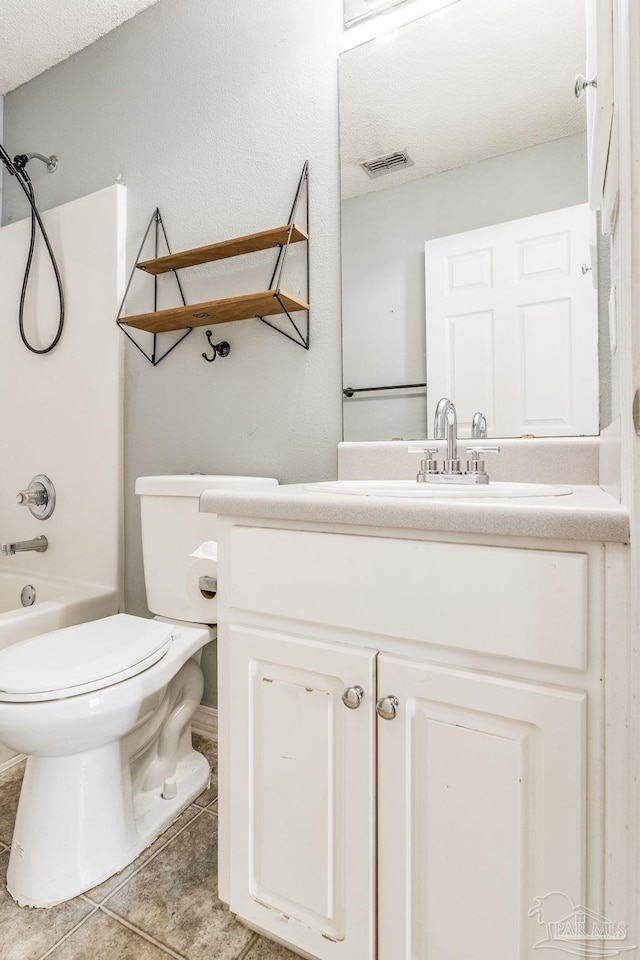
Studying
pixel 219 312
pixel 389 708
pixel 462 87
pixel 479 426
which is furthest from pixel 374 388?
pixel 389 708

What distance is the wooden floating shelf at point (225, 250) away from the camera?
1.47 metres

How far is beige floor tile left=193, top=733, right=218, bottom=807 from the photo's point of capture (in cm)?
142

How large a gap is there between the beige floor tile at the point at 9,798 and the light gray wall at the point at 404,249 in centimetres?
131

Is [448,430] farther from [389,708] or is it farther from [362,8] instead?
[362,8]

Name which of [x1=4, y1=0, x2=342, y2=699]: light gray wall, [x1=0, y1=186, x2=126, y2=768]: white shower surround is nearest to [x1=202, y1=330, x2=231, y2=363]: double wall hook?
[x1=4, y1=0, x2=342, y2=699]: light gray wall

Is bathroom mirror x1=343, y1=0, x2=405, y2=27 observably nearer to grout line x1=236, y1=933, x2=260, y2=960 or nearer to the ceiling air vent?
the ceiling air vent

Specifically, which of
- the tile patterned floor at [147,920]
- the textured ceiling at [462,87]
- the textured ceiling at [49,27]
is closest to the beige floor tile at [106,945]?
the tile patterned floor at [147,920]

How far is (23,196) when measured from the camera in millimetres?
2201

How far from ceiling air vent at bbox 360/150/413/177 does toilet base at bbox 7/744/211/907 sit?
1.57 metres

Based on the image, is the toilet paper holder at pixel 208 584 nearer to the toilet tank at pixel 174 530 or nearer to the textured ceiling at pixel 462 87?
the toilet tank at pixel 174 530

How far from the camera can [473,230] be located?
129cm

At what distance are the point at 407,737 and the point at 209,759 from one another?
1.05 m

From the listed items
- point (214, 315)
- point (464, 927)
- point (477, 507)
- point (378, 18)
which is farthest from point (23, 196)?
point (464, 927)

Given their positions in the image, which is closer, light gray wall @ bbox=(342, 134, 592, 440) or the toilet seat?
the toilet seat
